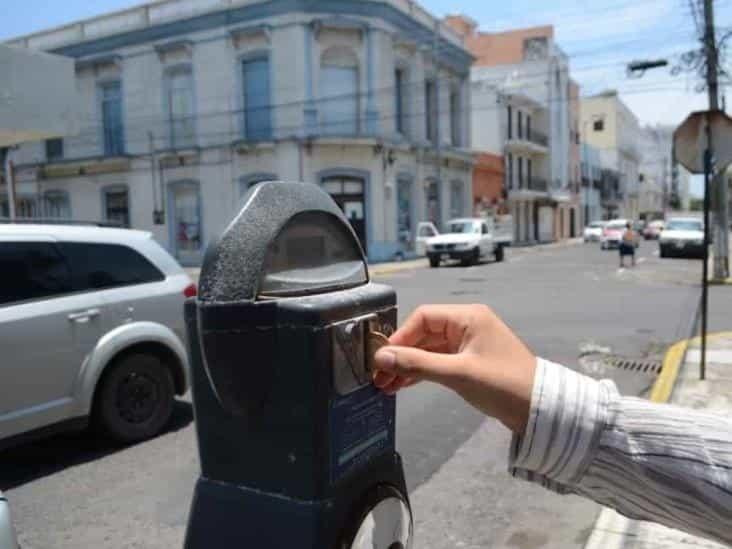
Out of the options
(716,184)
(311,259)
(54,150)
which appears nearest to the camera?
(311,259)

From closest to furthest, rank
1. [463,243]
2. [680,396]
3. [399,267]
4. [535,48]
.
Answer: [680,396], [399,267], [463,243], [535,48]

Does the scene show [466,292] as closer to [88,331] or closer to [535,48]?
[88,331]

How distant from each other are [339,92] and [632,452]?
75.9 ft

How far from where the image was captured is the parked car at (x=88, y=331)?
409 cm

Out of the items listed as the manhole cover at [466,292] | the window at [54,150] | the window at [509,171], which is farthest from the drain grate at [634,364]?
the window at [509,171]

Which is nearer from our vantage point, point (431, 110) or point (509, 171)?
point (431, 110)

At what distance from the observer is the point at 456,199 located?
30234 millimetres

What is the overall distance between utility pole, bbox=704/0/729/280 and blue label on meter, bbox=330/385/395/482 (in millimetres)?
14394

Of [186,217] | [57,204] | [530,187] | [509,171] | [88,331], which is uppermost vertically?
[509,171]

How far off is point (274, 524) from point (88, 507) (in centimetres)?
270

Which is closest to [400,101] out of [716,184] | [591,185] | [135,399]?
[716,184]

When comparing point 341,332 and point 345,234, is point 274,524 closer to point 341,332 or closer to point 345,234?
point 341,332

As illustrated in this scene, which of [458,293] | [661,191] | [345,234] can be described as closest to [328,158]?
[458,293]

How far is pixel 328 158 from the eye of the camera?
75.6ft
